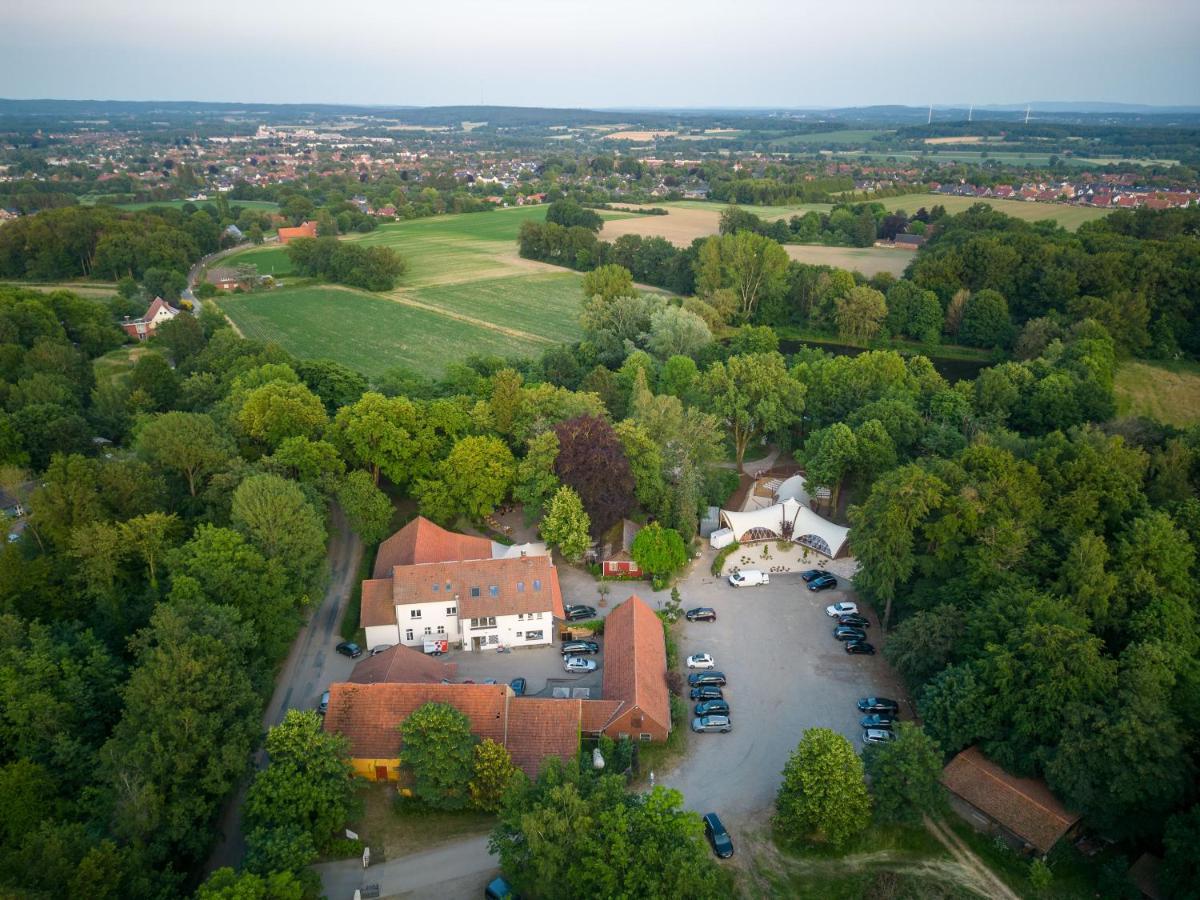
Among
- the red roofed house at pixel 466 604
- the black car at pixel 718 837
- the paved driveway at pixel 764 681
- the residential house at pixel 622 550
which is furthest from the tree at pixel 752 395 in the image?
the black car at pixel 718 837

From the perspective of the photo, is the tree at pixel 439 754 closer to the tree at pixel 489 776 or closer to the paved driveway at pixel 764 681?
the tree at pixel 489 776

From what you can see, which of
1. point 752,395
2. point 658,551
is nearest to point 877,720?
point 658,551

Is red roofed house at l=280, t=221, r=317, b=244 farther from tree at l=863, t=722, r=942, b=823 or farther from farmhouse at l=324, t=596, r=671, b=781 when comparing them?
tree at l=863, t=722, r=942, b=823

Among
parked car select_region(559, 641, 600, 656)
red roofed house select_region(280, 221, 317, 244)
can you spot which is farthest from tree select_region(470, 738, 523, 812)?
red roofed house select_region(280, 221, 317, 244)

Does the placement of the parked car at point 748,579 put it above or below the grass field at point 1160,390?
below

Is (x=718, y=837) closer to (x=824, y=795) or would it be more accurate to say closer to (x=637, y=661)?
(x=824, y=795)

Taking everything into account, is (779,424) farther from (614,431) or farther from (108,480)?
(108,480)
